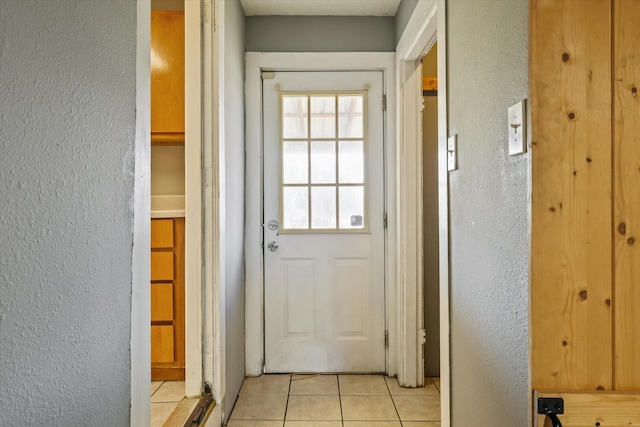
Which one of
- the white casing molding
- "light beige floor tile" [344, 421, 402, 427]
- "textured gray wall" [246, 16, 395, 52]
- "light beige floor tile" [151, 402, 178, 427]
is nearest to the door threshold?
"light beige floor tile" [151, 402, 178, 427]

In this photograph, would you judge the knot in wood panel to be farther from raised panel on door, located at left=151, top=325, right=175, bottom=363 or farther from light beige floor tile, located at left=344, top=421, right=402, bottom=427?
raised panel on door, located at left=151, top=325, right=175, bottom=363

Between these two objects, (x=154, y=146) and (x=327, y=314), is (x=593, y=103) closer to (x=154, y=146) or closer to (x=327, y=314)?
(x=327, y=314)

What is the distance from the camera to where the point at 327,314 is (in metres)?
2.68

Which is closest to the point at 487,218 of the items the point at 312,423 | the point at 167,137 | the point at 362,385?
the point at 312,423

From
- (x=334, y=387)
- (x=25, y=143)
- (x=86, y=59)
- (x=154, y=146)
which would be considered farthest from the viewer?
(x=154, y=146)

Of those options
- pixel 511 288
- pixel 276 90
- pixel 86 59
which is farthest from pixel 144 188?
pixel 276 90

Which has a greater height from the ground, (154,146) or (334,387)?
(154,146)

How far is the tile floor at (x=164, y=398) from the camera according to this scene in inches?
72.0

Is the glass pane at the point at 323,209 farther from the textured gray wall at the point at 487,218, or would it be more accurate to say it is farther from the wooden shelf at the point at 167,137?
the textured gray wall at the point at 487,218

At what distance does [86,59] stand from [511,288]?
112 cm

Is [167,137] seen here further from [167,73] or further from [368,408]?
A: [368,408]

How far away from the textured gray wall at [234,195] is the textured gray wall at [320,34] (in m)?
0.15

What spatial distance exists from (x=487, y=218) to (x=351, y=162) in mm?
1526

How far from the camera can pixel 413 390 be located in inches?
96.0
